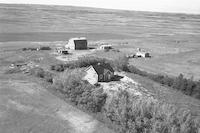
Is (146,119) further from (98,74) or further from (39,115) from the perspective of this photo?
(98,74)

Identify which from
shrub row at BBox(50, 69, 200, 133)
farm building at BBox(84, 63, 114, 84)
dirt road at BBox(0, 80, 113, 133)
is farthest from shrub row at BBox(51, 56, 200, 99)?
shrub row at BBox(50, 69, 200, 133)

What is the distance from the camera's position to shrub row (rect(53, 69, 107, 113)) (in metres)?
25.1

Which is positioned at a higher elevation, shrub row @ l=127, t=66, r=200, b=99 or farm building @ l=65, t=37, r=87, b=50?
farm building @ l=65, t=37, r=87, b=50

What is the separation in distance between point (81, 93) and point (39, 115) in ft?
18.2

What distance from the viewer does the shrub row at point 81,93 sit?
2511 centimetres

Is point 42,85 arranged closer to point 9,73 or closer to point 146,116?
point 9,73

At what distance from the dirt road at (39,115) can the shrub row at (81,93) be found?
42.1 inches

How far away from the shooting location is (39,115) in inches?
914

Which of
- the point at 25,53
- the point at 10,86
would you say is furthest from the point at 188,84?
the point at 25,53

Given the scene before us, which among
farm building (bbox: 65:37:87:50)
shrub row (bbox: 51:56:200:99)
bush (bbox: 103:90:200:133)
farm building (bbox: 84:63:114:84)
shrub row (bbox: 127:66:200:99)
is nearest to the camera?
bush (bbox: 103:90:200:133)

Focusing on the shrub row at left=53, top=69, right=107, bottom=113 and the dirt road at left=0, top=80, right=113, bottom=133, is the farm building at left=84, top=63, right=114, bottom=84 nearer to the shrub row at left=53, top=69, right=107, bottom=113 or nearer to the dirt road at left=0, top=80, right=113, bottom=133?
the shrub row at left=53, top=69, right=107, bottom=113

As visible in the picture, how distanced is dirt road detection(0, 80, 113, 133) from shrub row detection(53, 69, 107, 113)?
1070 millimetres

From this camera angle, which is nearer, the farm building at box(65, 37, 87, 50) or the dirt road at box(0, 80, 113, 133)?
the dirt road at box(0, 80, 113, 133)

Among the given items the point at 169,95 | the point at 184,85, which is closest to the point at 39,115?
A: the point at 169,95
